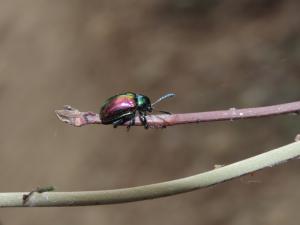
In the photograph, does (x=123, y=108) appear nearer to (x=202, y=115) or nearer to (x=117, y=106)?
(x=117, y=106)

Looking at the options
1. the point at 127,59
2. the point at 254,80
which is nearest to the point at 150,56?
the point at 127,59

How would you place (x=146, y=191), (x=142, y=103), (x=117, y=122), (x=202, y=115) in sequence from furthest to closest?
(x=142, y=103) → (x=117, y=122) → (x=202, y=115) → (x=146, y=191)

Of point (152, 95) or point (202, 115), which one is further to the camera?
point (152, 95)

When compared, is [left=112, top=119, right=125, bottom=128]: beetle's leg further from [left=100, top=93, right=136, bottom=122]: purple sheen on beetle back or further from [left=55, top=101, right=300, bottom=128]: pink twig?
[left=55, top=101, right=300, bottom=128]: pink twig

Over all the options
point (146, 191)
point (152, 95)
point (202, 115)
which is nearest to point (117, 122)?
point (202, 115)

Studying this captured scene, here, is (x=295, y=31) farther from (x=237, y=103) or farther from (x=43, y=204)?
(x=43, y=204)

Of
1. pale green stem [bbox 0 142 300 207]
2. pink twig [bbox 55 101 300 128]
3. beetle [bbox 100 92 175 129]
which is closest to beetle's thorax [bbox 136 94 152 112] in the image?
beetle [bbox 100 92 175 129]

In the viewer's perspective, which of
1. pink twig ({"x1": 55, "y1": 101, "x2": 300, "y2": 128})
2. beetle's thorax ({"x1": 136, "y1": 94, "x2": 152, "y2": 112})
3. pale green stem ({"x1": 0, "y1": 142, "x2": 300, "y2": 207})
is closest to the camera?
pale green stem ({"x1": 0, "y1": 142, "x2": 300, "y2": 207})
